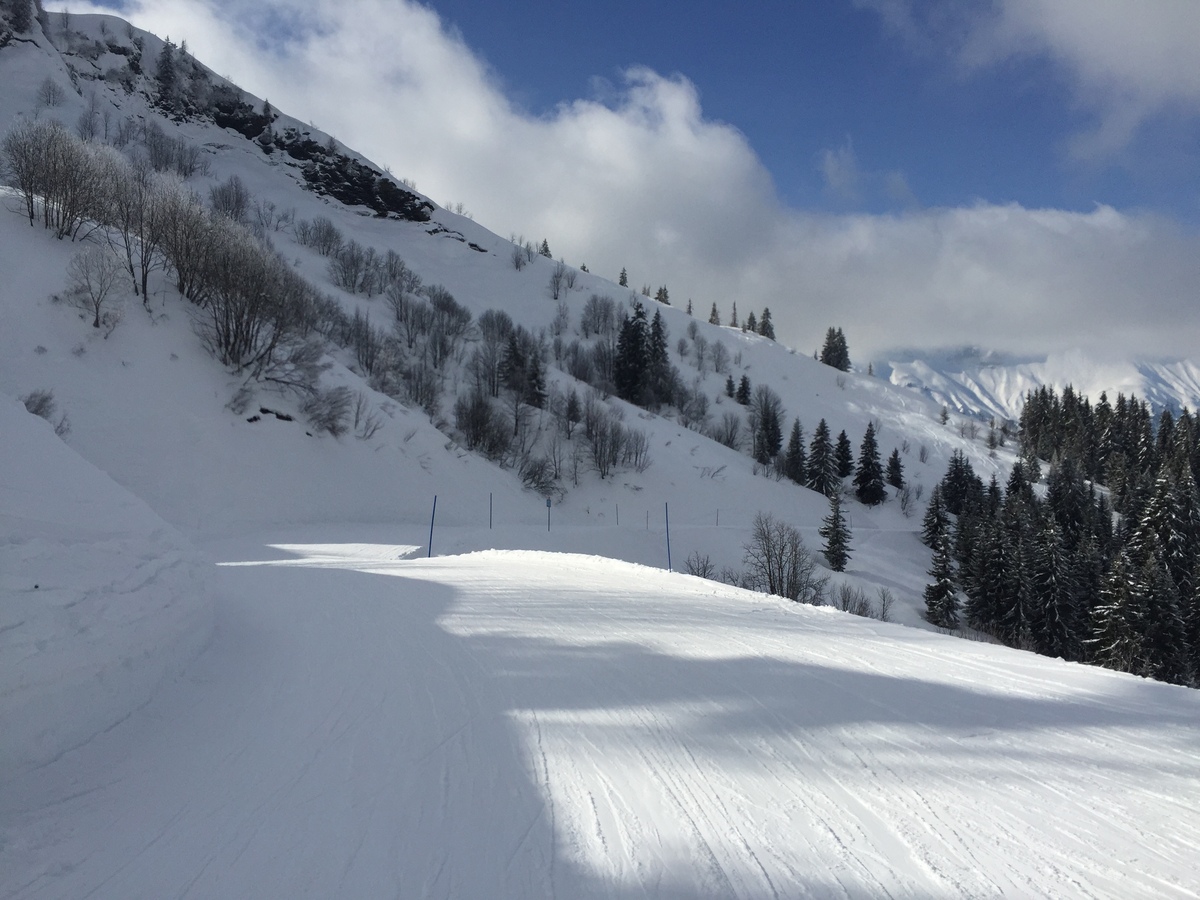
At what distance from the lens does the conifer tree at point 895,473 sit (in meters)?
68.4

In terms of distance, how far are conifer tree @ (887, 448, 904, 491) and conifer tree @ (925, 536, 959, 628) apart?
30.2m

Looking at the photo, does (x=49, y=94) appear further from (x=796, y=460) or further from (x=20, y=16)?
(x=796, y=460)

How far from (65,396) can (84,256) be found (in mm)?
7650

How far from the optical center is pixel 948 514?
63.1 m

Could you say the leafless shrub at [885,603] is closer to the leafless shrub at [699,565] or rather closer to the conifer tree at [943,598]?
the conifer tree at [943,598]

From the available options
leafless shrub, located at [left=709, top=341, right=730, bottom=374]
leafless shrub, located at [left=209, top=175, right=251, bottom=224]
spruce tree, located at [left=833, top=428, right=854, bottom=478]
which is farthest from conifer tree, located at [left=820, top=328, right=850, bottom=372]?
leafless shrub, located at [left=209, top=175, right=251, bottom=224]

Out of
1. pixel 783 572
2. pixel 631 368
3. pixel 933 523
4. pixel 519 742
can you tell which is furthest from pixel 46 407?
pixel 933 523

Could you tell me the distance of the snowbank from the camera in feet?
11.9

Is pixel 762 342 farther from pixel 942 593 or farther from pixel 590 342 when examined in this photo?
pixel 942 593

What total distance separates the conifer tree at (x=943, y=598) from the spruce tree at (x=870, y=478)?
Result: 1009 inches

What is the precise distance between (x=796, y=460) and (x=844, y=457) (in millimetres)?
6795

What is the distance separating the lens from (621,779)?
382 centimetres

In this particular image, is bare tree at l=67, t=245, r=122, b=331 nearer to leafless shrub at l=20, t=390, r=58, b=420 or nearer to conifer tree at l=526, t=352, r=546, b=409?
leafless shrub at l=20, t=390, r=58, b=420

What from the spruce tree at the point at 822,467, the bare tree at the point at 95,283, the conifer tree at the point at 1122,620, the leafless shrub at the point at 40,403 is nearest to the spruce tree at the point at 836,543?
the conifer tree at the point at 1122,620
